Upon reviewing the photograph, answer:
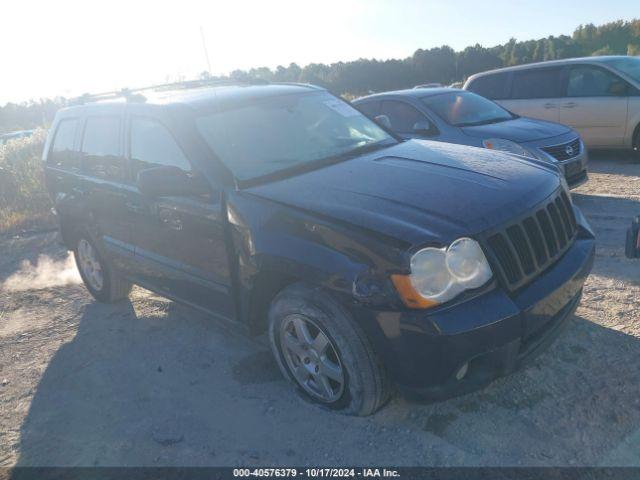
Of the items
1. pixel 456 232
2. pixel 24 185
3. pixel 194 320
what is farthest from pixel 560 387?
pixel 24 185

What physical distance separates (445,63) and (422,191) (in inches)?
1550

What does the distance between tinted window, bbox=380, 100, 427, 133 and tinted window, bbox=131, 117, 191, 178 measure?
3.64 metres

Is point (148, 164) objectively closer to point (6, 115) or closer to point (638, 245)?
point (638, 245)

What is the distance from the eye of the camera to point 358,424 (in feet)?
9.78

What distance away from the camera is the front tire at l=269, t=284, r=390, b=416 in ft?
8.90

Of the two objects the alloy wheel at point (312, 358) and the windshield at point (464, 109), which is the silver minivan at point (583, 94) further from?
the alloy wheel at point (312, 358)

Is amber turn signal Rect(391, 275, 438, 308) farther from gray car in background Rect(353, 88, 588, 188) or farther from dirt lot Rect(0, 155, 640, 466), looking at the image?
gray car in background Rect(353, 88, 588, 188)

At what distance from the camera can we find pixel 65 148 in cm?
514

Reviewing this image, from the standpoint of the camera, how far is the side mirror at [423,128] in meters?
6.43

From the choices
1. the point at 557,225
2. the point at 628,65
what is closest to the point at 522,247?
the point at 557,225

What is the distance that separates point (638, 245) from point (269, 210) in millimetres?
2204

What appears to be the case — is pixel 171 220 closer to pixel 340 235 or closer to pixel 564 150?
pixel 340 235

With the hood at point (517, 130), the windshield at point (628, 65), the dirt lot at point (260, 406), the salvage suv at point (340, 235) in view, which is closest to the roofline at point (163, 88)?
the salvage suv at point (340, 235)

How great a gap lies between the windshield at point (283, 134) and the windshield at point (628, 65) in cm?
585
